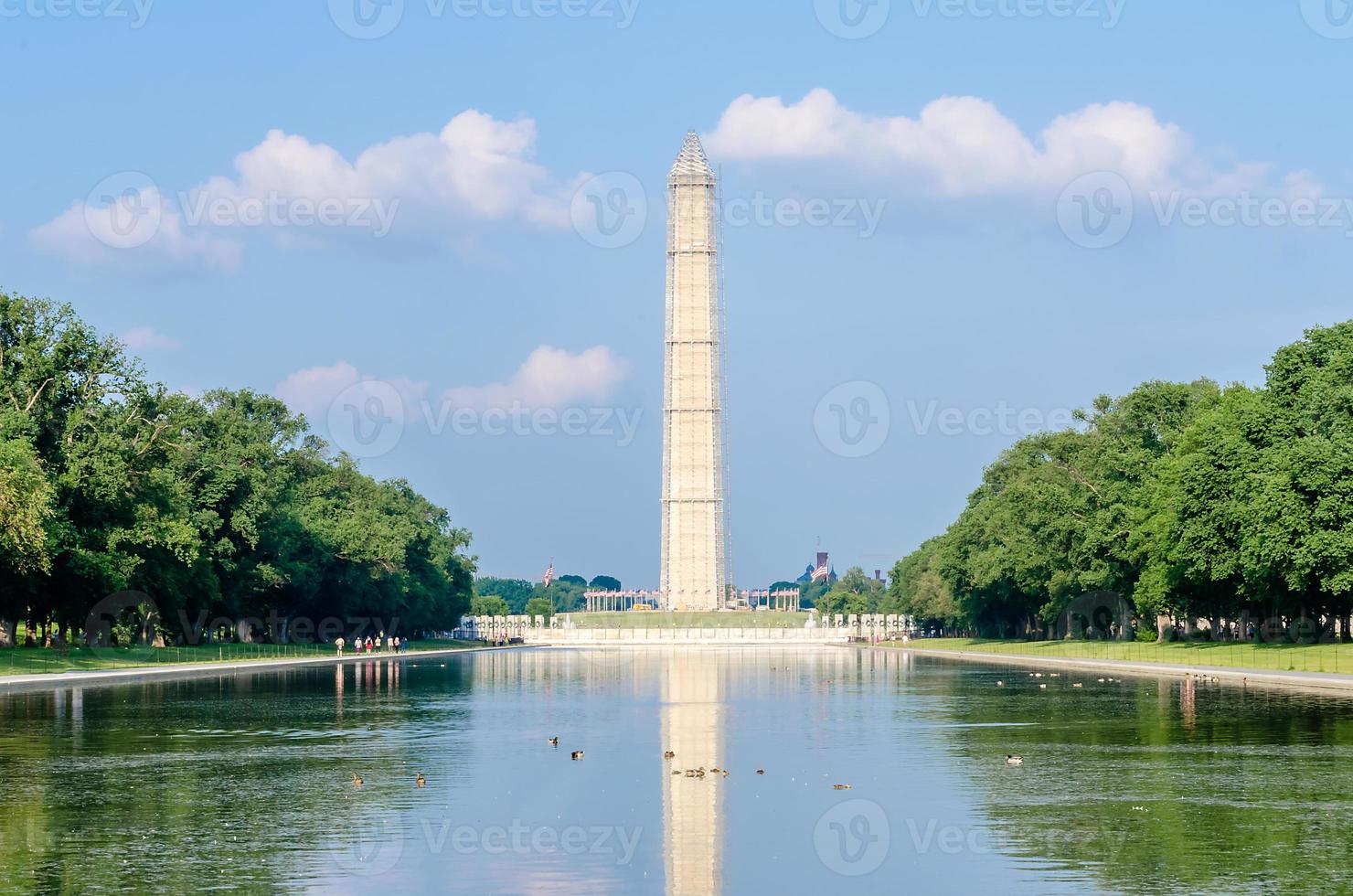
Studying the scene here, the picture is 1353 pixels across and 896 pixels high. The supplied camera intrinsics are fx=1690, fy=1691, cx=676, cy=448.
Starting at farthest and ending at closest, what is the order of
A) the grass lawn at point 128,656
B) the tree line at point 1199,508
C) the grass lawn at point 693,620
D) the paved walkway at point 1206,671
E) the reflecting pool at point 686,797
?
the grass lawn at point 693,620, the tree line at point 1199,508, the grass lawn at point 128,656, the paved walkway at point 1206,671, the reflecting pool at point 686,797

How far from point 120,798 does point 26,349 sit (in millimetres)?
52779

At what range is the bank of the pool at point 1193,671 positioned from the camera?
48.5 meters

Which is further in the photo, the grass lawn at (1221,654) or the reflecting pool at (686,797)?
the grass lawn at (1221,654)

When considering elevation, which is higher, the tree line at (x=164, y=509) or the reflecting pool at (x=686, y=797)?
the tree line at (x=164, y=509)

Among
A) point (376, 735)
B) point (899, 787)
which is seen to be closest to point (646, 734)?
point (376, 735)

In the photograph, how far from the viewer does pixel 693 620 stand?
154 m

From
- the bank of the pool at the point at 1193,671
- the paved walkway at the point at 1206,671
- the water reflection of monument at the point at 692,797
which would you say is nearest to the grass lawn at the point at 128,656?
the water reflection of monument at the point at 692,797

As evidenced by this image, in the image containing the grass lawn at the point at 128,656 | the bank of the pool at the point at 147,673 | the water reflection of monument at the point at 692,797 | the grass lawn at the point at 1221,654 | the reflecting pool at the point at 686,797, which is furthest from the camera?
the grass lawn at the point at 128,656

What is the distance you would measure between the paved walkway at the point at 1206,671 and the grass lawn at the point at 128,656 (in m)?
36.3

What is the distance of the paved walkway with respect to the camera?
48.5 m

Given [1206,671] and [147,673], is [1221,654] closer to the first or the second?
[1206,671]

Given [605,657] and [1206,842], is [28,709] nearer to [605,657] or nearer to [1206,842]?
[1206,842]

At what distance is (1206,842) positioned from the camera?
1772cm

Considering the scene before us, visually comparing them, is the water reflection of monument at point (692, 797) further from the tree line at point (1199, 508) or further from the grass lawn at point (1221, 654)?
the tree line at point (1199, 508)
